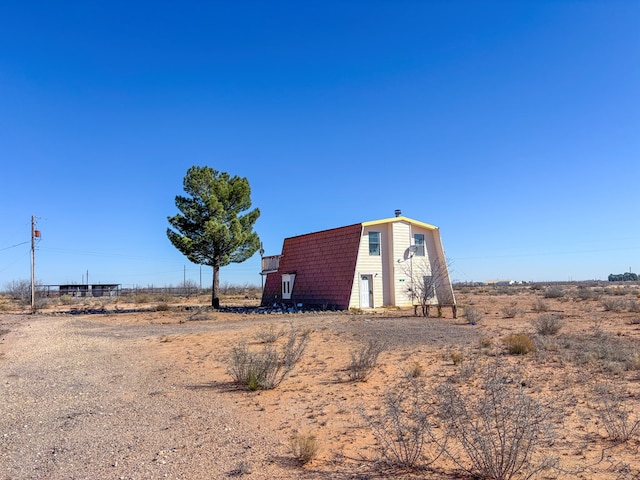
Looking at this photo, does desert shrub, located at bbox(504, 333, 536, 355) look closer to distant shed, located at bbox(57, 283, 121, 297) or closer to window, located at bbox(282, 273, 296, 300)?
window, located at bbox(282, 273, 296, 300)

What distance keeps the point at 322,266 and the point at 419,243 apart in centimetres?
649

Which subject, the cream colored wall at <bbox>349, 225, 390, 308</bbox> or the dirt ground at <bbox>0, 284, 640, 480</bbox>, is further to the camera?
the cream colored wall at <bbox>349, 225, 390, 308</bbox>

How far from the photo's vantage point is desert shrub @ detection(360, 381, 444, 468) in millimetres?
5141

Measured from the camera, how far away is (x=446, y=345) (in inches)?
520

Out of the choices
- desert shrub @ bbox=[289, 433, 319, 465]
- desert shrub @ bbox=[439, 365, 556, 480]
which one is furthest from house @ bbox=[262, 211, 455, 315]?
desert shrub @ bbox=[289, 433, 319, 465]

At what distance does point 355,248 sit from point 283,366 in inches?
772

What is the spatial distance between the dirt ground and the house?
14.7m

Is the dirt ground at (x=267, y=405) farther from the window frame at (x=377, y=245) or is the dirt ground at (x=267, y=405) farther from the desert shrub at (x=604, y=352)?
the window frame at (x=377, y=245)

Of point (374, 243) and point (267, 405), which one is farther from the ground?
point (374, 243)

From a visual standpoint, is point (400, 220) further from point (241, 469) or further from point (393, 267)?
point (241, 469)

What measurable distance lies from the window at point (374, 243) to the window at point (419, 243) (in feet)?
9.13

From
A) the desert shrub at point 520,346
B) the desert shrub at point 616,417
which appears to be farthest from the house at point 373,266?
the desert shrub at point 616,417

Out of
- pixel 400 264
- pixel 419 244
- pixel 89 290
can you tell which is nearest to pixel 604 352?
pixel 400 264

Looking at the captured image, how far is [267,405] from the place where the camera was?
7777mm
